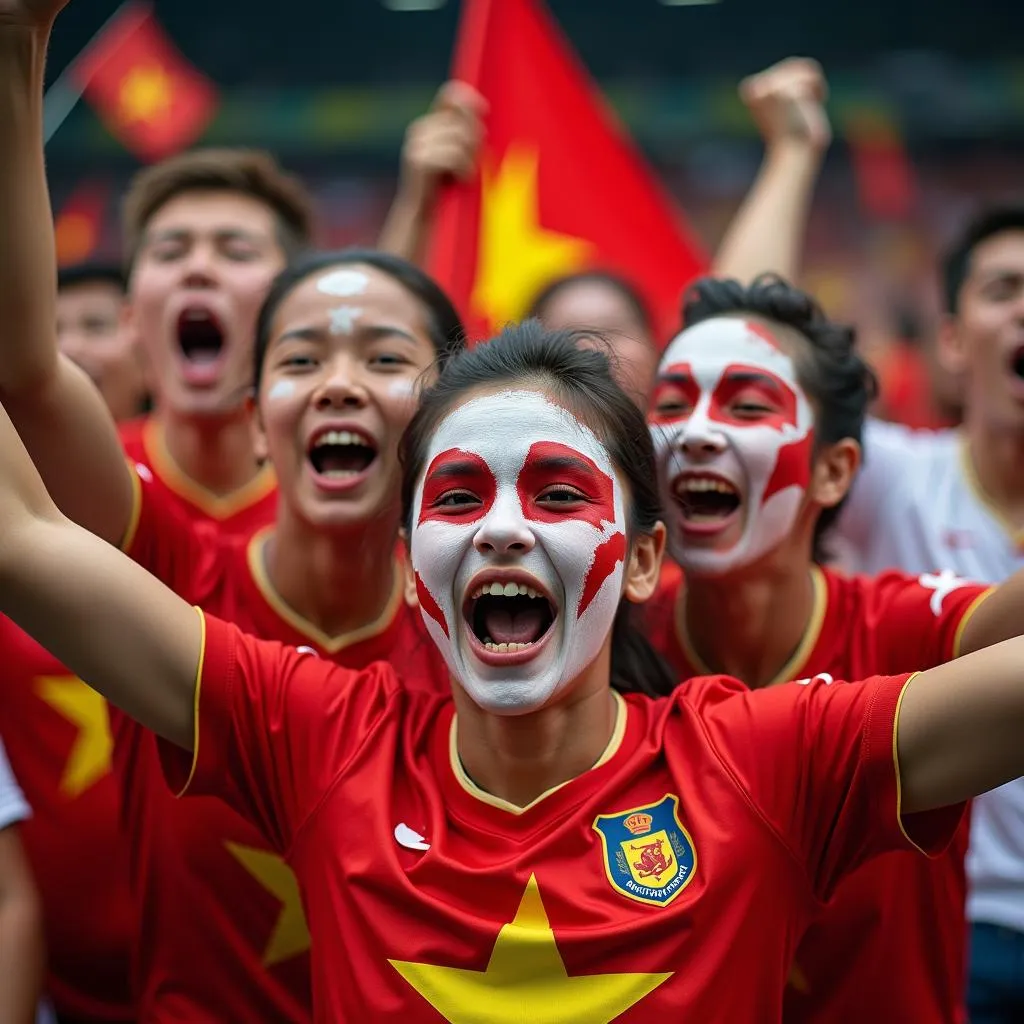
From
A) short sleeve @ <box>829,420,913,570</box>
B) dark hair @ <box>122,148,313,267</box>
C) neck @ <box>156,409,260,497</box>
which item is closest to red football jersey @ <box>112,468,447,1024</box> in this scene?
neck @ <box>156,409,260,497</box>

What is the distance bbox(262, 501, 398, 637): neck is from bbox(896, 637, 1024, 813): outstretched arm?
1.17 meters

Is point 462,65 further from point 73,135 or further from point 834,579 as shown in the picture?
point 73,135

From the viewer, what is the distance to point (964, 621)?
265 cm

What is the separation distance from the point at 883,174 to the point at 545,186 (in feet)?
52.1

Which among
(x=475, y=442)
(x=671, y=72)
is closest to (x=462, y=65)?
(x=475, y=442)

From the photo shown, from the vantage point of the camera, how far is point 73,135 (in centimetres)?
1847

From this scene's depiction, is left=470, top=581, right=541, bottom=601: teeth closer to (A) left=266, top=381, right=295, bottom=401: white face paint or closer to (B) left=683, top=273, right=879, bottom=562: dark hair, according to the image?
(A) left=266, top=381, right=295, bottom=401: white face paint

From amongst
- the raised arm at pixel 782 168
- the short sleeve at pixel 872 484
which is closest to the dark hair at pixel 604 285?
the raised arm at pixel 782 168

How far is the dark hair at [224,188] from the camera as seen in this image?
3.91 meters

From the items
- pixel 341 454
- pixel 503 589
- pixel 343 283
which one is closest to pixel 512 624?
pixel 503 589

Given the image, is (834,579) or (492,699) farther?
(834,579)

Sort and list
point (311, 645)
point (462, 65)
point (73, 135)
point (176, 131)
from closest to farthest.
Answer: point (311, 645)
point (462, 65)
point (176, 131)
point (73, 135)

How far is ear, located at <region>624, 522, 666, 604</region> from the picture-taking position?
2.51m

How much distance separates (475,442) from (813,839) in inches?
30.0
